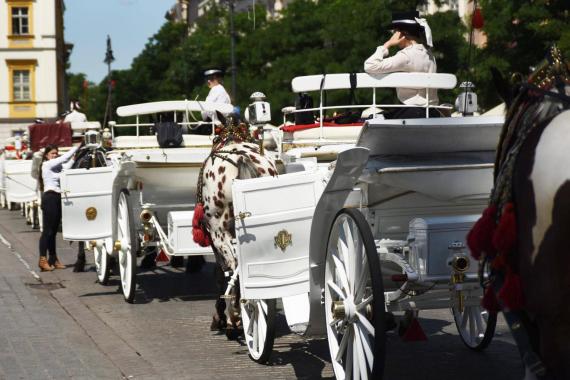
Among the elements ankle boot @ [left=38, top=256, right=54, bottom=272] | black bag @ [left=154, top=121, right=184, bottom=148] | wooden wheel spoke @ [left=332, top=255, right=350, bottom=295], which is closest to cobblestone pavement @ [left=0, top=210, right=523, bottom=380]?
wooden wheel spoke @ [left=332, top=255, right=350, bottom=295]

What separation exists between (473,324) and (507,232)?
425 centimetres

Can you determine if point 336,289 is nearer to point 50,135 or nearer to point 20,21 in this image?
point 50,135

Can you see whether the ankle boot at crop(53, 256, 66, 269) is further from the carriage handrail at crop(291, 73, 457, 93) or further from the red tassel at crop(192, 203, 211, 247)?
the carriage handrail at crop(291, 73, 457, 93)

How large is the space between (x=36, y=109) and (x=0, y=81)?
10.9ft

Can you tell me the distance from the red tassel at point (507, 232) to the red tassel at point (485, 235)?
17cm

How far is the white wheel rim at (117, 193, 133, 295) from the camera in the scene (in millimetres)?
11766

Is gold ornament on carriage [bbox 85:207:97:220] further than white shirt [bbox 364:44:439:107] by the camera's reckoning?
Yes

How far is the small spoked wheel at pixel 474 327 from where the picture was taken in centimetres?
827

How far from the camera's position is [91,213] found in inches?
508

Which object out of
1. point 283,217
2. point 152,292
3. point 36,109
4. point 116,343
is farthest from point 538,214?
point 36,109

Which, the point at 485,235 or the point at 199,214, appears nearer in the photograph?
the point at 485,235

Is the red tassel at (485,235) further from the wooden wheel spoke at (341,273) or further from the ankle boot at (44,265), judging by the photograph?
the ankle boot at (44,265)

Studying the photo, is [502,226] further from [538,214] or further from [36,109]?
[36,109]

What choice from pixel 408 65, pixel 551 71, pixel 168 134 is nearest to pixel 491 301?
pixel 551 71
